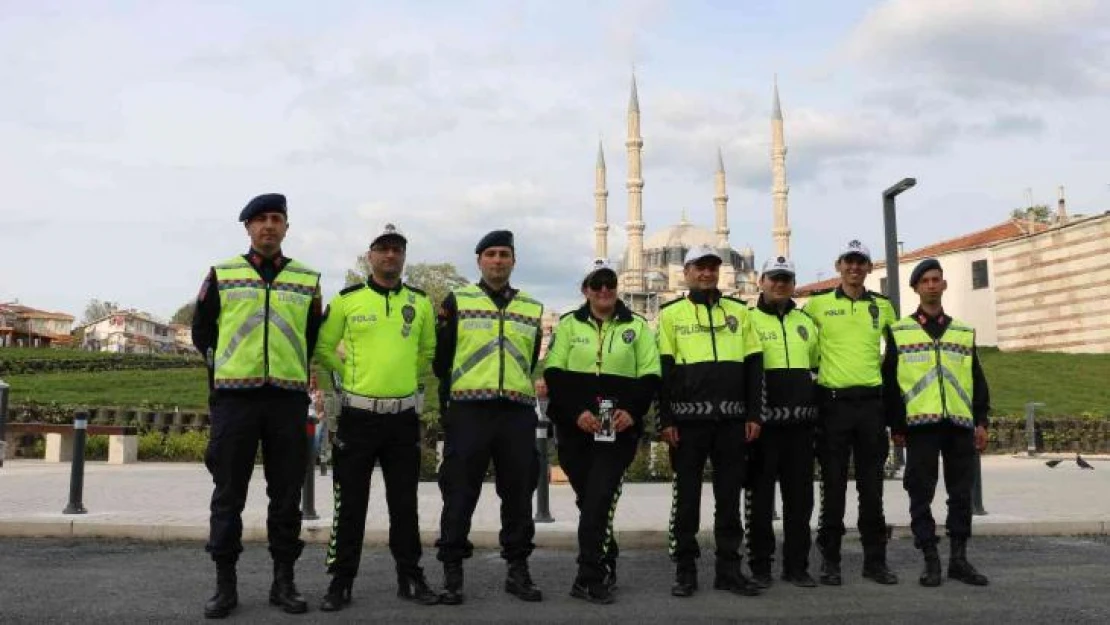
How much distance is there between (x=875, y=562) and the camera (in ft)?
20.1

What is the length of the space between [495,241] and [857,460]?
278cm

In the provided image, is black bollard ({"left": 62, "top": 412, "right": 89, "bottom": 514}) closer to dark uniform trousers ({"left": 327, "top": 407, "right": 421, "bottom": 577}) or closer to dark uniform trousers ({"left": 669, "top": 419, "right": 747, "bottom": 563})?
dark uniform trousers ({"left": 327, "top": 407, "right": 421, "bottom": 577})

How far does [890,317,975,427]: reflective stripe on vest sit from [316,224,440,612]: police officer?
10.4ft

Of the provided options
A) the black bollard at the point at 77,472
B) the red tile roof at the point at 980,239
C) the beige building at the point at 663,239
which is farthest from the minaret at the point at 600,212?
the black bollard at the point at 77,472

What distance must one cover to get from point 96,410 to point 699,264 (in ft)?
66.3

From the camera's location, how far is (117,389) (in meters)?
29.6

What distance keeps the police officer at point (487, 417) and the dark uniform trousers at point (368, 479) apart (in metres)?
0.19

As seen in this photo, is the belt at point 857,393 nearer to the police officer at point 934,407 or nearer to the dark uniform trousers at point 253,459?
the police officer at point 934,407

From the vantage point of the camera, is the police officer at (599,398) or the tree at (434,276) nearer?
the police officer at (599,398)

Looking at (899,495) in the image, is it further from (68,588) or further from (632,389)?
(68,588)

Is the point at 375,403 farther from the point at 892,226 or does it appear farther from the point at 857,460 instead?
the point at 892,226

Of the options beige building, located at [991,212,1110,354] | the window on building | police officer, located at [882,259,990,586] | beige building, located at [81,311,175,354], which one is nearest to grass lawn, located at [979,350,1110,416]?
beige building, located at [991,212,1110,354]

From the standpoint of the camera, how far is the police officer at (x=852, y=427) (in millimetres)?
6148

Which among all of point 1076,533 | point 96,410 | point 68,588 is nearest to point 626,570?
point 68,588
